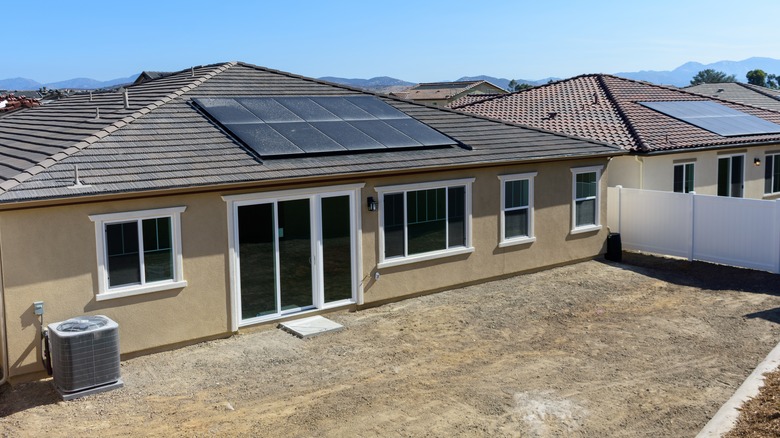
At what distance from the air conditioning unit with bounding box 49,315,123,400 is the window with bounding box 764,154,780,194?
69.9 ft

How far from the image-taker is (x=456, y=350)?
39.4 ft

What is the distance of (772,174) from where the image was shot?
24453 mm

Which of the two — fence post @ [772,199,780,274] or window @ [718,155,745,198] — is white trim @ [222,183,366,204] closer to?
fence post @ [772,199,780,274]

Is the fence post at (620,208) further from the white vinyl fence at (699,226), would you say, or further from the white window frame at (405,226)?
the white window frame at (405,226)

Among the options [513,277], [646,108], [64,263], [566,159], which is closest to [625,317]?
[513,277]

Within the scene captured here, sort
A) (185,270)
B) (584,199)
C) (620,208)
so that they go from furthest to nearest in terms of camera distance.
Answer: (620,208), (584,199), (185,270)

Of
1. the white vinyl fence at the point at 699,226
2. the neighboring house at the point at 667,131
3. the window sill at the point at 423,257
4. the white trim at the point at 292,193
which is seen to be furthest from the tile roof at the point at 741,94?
the white trim at the point at 292,193

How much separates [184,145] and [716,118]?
18.5 metres

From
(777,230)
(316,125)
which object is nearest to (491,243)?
(316,125)

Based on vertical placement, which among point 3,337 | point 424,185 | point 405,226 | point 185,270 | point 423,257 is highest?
point 424,185

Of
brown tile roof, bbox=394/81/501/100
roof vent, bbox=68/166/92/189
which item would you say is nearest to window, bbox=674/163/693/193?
roof vent, bbox=68/166/92/189

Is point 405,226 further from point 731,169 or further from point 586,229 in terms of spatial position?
point 731,169

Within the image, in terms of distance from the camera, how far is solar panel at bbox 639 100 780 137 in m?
23.4

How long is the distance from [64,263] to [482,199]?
8.41m
